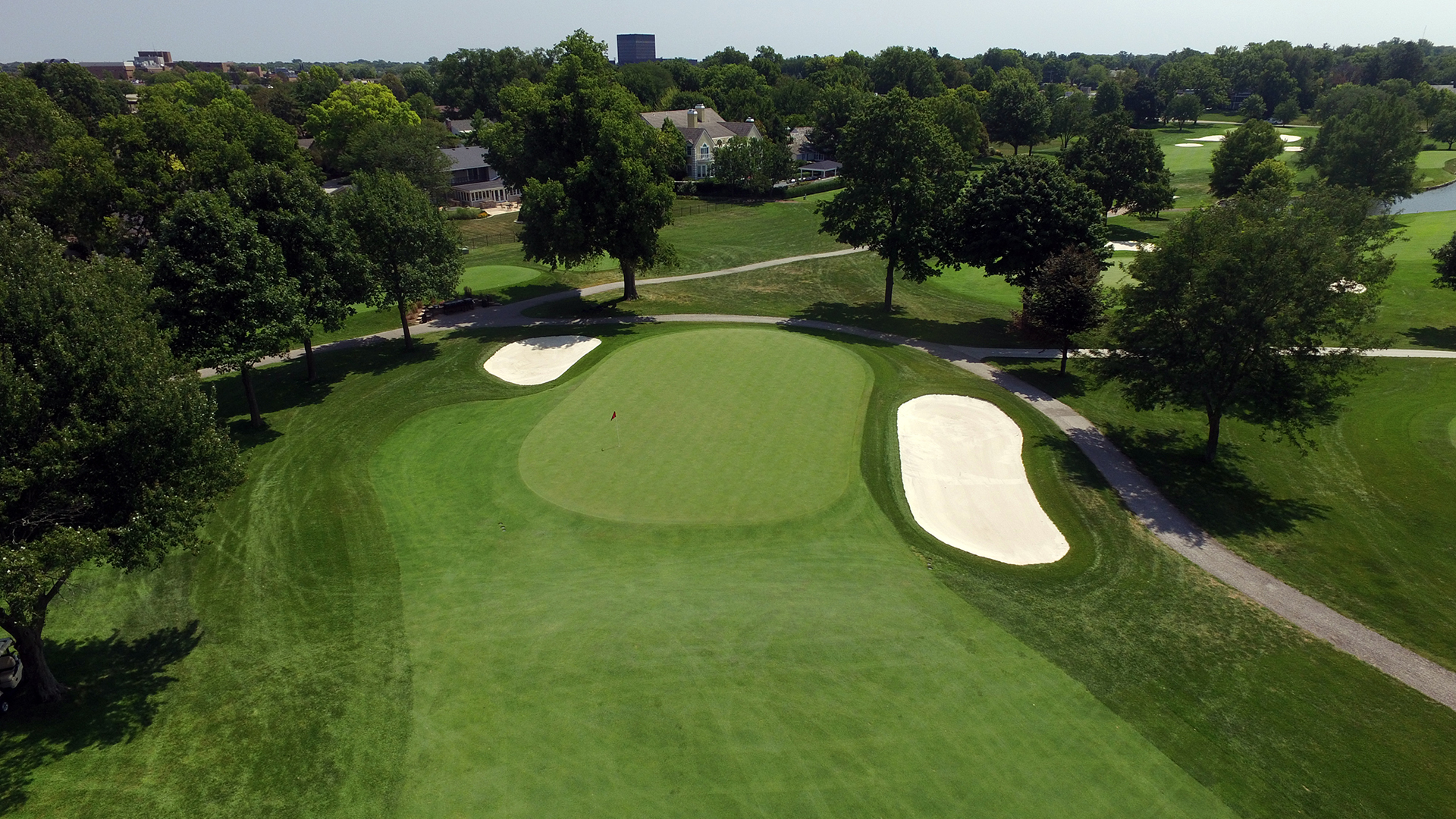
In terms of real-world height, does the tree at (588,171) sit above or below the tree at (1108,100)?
below

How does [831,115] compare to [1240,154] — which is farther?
[831,115]

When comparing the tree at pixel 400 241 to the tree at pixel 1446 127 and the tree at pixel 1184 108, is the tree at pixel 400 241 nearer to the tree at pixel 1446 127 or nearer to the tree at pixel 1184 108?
the tree at pixel 1446 127

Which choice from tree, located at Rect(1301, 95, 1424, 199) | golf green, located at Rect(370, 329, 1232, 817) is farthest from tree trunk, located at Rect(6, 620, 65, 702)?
tree, located at Rect(1301, 95, 1424, 199)

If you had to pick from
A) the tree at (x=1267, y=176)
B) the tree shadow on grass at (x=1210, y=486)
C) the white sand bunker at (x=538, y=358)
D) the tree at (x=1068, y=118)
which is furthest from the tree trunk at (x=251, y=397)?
the tree at (x=1068, y=118)

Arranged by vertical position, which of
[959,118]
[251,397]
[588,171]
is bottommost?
[251,397]

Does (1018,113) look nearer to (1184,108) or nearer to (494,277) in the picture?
(1184,108)

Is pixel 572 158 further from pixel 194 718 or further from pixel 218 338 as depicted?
pixel 194 718

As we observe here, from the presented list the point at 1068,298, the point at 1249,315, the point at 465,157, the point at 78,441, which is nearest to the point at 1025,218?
the point at 1068,298
